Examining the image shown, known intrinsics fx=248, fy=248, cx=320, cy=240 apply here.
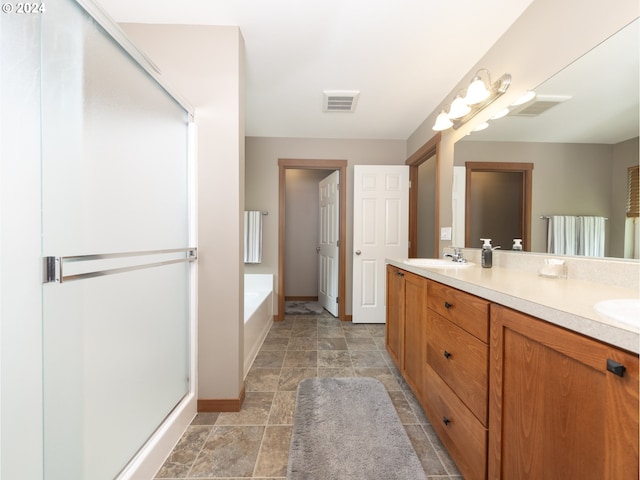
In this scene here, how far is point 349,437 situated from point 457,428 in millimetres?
527

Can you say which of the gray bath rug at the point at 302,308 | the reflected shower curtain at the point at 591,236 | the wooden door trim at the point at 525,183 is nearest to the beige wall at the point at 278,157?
the gray bath rug at the point at 302,308

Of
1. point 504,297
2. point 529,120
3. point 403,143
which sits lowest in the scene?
point 504,297

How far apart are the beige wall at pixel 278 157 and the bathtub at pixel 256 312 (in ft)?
0.48

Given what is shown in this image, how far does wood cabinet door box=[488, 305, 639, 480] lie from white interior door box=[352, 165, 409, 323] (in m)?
Result: 2.20

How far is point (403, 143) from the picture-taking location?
316 centimetres

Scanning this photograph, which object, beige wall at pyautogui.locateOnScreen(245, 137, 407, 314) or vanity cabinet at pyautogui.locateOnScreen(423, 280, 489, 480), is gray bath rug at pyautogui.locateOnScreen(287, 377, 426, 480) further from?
beige wall at pyautogui.locateOnScreen(245, 137, 407, 314)

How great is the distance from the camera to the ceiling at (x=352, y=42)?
1.35 meters

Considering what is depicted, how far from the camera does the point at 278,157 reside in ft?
10.2

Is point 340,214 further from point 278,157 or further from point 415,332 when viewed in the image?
point 415,332

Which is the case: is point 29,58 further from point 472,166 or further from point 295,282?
point 295,282

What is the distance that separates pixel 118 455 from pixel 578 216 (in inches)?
85.3

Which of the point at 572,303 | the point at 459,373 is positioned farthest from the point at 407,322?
the point at 572,303

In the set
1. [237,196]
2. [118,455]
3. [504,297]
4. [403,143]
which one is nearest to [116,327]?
[118,455]

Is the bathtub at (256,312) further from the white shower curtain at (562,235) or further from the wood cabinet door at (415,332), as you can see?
the white shower curtain at (562,235)
